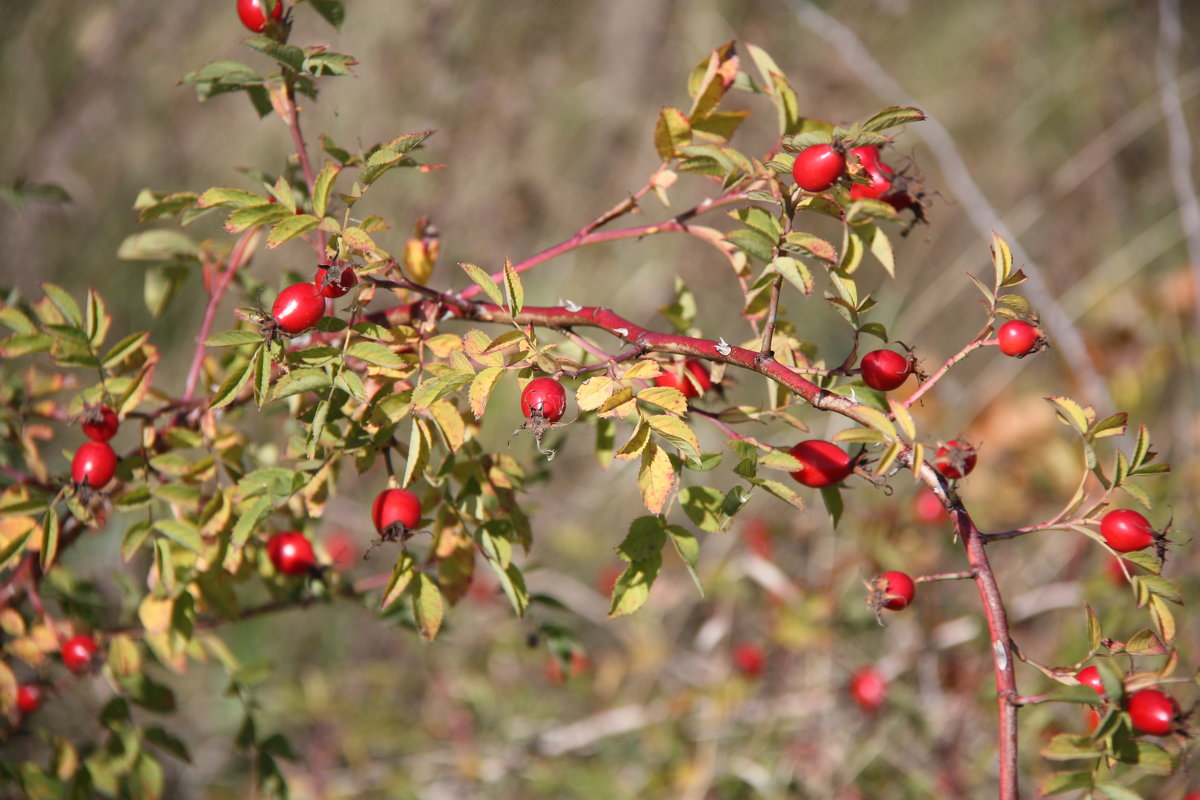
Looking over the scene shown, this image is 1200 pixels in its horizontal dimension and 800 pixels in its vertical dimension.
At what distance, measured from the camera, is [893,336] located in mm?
3303

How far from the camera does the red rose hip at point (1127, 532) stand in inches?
37.1

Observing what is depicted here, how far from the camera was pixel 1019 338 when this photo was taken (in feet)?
3.17

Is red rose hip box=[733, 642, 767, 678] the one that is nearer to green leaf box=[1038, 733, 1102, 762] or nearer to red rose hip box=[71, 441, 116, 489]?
green leaf box=[1038, 733, 1102, 762]

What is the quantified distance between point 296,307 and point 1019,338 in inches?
31.7

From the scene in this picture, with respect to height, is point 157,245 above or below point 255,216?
below

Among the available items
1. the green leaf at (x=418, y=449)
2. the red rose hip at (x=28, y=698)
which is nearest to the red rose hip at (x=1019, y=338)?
the green leaf at (x=418, y=449)

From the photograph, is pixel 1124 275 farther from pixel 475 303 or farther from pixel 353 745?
pixel 353 745

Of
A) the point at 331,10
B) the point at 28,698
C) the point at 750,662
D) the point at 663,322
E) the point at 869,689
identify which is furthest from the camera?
the point at 663,322

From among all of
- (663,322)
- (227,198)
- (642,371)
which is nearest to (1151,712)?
(642,371)

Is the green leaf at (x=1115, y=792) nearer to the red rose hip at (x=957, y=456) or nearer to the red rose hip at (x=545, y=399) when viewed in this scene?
the red rose hip at (x=957, y=456)

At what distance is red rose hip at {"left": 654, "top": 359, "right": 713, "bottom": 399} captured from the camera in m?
1.08

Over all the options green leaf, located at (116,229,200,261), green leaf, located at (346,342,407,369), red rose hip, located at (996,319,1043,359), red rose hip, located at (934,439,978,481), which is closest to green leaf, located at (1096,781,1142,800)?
red rose hip, located at (934,439,978,481)

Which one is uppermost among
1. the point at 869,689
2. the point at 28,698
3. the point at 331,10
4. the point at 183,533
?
the point at 331,10

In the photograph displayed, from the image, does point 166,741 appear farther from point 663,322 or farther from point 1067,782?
point 663,322
